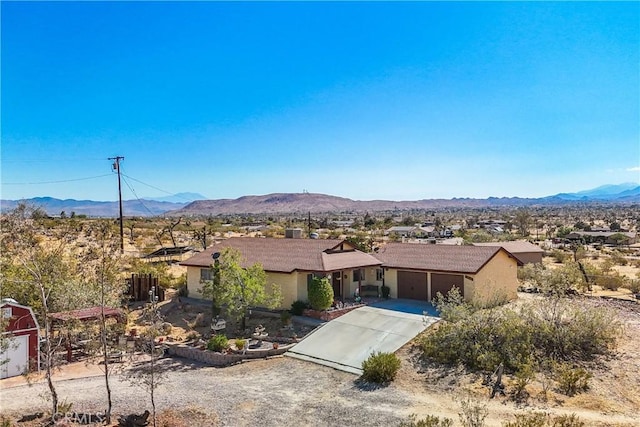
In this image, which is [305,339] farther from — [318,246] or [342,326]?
[318,246]

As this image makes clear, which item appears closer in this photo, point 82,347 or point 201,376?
point 201,376

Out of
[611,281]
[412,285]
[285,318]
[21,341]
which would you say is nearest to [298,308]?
[285,318]

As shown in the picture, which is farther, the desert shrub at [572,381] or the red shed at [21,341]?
the red shed at [21,341]

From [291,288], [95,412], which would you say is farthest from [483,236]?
[95,412]

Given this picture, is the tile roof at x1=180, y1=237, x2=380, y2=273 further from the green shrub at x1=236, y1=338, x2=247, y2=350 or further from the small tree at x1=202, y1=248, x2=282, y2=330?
the green shrub at x1=236, y1=338, x2=247, y2=350

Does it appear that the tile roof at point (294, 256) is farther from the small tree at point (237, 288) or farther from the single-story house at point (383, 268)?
the small tree at point (237, 288)

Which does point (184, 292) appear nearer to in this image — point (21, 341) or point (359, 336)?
point (21, 341)

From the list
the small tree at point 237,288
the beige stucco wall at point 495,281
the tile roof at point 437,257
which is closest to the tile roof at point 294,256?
the tile roof at point 437,257
